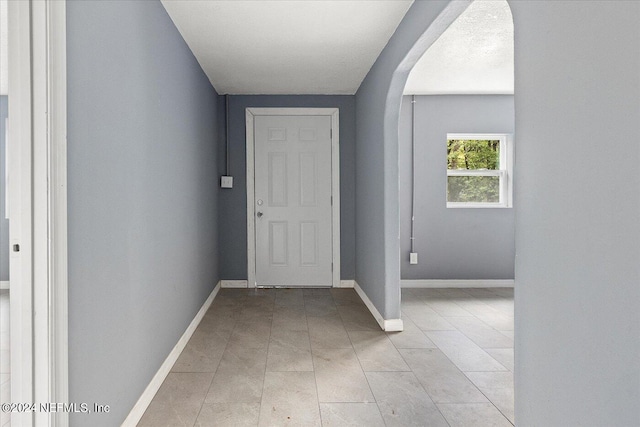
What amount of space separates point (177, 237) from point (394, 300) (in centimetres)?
179

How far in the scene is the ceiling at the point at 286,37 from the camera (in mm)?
2678

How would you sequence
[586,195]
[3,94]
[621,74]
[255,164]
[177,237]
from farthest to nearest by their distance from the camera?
[255,164] < [3,94] < [177,237] < [586,195] < [621,74]

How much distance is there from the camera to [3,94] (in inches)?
154

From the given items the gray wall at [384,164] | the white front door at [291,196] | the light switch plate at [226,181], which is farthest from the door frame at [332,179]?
the gray wall at [384,164]

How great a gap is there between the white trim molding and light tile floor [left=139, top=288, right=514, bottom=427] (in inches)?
30.3

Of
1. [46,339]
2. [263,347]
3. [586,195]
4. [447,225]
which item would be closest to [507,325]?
[447,225]

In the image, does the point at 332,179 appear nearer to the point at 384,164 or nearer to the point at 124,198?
the point at 384,164

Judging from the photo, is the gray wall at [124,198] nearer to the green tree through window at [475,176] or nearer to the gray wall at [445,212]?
the gray wall at [445,212]

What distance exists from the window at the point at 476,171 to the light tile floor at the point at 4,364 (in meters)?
4.50

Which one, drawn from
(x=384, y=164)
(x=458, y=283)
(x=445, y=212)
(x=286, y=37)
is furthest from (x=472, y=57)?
(x=458, y=283)

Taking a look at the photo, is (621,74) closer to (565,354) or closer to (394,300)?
(565,354)

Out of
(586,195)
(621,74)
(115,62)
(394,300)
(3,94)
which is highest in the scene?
(3,94)

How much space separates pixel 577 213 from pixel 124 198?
1.81 m

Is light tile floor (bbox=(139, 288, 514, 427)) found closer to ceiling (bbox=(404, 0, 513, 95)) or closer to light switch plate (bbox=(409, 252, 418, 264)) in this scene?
light switch plate (bbox=(409, 252, 418, 264))
